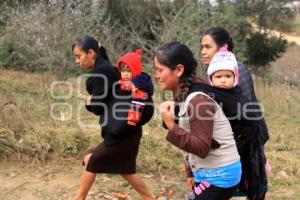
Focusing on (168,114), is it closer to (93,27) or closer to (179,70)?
(179,70)

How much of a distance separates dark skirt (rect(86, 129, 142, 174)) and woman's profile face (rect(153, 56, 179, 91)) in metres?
1.28

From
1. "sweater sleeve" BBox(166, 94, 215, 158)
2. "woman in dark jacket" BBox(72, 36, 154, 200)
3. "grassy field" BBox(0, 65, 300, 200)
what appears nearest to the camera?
"sweater sleeve" BBox(166, 94, 215, 158)

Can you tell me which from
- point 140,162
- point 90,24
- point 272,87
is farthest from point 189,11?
point 140,162

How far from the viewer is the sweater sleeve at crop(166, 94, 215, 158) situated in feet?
7.57

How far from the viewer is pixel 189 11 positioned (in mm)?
15055

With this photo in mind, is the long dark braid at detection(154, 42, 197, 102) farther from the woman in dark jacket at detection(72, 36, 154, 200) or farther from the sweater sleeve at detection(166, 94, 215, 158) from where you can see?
the woman in dark jacket at detection(72, 36, 154, 200)

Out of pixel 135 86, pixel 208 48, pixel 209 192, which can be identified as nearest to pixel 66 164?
pixel 135 86

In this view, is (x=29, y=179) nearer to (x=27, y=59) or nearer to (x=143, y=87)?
(x=143, y=87)

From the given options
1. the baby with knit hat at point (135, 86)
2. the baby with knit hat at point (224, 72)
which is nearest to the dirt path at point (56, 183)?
the baby with knit hat at point (135, 86)

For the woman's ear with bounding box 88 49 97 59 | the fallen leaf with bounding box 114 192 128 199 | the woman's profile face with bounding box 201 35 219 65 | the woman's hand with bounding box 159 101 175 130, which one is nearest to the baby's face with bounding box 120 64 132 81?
the woman's ear with bounding box 88 49 97 59

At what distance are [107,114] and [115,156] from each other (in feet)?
1.10

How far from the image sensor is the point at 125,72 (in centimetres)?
355

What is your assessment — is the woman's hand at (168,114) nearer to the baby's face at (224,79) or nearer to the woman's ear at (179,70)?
the woman's ear at (179,70)

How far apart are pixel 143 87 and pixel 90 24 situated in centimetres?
1262
